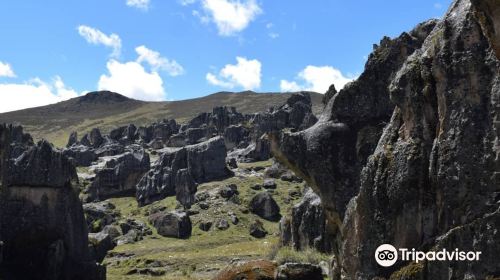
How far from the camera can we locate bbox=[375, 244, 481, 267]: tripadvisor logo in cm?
958

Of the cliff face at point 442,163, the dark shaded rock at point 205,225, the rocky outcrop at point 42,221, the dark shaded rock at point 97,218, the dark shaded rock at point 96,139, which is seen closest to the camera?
the cliff face at point 442,163

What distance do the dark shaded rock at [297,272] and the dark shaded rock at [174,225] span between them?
64807mm

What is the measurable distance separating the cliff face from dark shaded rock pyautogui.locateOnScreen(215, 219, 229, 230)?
2890 inches

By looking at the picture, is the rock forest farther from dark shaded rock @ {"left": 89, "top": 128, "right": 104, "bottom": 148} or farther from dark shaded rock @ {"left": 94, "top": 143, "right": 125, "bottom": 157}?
dark shaded rock @ {"left": 89, "top": 128, "right": 104, "bottom": 148}

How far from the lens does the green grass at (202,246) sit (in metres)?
59.8

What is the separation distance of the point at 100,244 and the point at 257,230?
880 inches

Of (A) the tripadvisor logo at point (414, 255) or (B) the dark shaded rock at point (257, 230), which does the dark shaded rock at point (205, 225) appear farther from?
(A) the tripadvisor logo at point (414, 255)

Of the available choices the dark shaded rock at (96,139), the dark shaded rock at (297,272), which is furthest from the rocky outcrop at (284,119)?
the dark shaded rock at (297,272)

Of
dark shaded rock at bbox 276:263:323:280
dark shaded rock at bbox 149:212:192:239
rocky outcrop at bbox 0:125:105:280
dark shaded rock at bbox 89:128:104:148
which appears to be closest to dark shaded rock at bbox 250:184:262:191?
dark shaded rock at bbox 149:212:192:239

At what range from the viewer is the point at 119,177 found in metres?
125

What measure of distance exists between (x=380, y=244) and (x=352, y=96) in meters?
13.6

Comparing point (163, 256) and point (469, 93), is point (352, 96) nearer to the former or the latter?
point (469, 93)

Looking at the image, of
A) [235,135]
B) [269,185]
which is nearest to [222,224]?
[269,185]

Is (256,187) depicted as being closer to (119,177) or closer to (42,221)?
(119,177)
